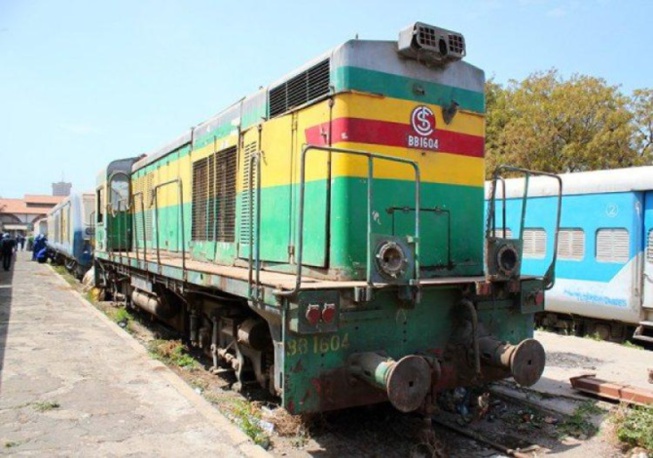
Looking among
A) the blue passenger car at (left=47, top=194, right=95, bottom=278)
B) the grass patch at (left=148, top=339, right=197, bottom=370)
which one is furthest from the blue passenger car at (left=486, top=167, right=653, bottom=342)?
the blue passenger car at (left=47, top=194, right=95, bottom=278)

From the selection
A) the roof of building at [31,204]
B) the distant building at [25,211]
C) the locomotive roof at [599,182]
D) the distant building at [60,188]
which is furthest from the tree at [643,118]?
the distant building at [60,188]

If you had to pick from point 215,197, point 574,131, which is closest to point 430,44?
point 215,197

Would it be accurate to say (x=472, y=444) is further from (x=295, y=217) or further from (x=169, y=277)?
(x=169, y=277)

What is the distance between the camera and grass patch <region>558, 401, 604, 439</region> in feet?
16.9

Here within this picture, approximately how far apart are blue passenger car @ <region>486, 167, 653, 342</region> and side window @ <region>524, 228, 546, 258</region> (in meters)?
0.02

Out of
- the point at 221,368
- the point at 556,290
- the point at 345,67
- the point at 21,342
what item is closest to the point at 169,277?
the point at 221,368

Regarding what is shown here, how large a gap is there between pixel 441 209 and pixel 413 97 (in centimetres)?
112

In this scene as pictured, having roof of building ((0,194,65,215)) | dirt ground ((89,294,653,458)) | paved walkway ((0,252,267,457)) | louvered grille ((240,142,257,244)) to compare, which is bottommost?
dirt ground ((89,294,653,458))

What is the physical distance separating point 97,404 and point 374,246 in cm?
336

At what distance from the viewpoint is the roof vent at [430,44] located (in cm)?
495

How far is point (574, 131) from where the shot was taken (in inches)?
921

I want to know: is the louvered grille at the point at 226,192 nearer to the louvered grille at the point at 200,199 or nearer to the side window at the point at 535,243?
the louvered grille at the point at 200,199

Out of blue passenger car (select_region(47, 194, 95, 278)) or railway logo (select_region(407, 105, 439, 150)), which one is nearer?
railway logo (select_region(407, 105, 439, 150))

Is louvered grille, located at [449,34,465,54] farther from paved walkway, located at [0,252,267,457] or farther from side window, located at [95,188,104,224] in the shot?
side window, located at [95,188,104,224]
